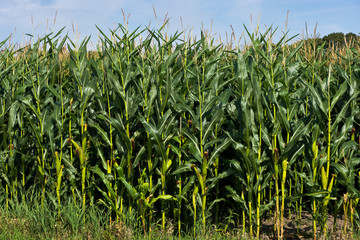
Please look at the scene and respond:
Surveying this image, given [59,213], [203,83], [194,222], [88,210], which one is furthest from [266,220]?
[59,213]

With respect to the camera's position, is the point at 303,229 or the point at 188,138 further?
the point at 303,229

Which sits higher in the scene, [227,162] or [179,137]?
[179,137]

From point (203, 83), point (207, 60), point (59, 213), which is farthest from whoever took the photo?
point (207, 60)

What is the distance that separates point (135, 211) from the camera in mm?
4453

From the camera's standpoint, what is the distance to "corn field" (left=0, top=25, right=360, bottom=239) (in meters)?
4.04

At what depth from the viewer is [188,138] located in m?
4.19

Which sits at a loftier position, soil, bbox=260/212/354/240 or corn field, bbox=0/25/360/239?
corn field, bbox=0/25/360/239

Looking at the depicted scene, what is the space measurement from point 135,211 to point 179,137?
1.06m

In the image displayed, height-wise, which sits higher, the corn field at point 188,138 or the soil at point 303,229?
the corn field at point 188,138

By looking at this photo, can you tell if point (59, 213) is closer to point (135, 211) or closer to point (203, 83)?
point (135, 211)

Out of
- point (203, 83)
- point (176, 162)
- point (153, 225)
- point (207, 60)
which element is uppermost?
point (207, 60)

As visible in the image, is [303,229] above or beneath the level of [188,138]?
beneath

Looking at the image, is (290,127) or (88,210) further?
(88,210)

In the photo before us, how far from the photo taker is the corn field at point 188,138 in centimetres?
404
